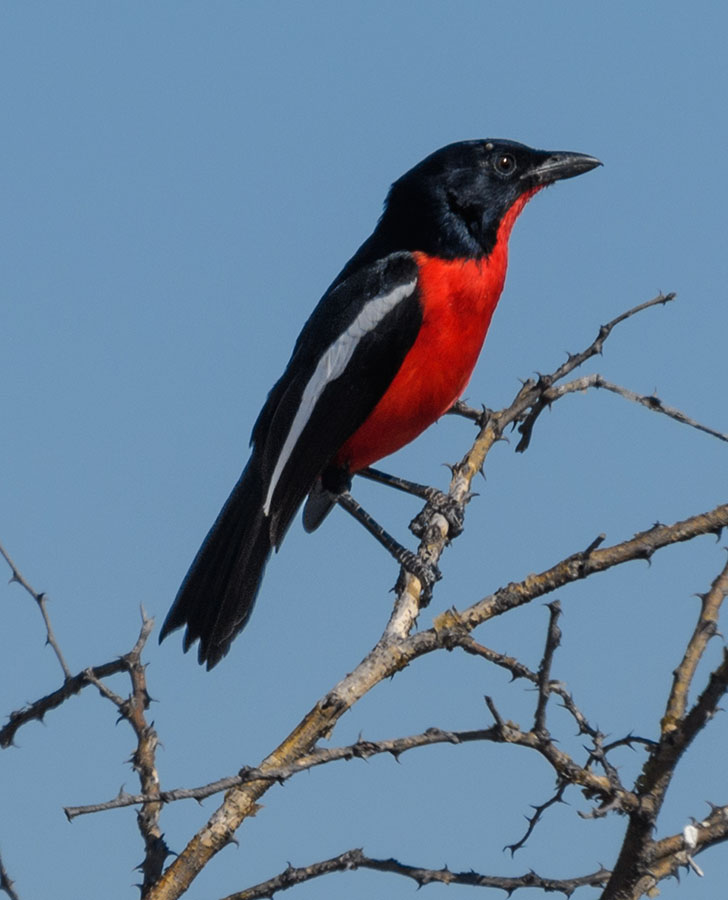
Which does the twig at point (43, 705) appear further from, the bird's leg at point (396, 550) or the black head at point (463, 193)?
the black head at point (463, 193)

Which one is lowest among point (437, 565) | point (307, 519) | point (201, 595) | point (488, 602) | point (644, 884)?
point (644, 884)

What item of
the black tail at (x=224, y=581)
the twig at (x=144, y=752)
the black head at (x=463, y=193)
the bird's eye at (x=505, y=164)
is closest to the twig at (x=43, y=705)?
the twig at (x=144, y=752)

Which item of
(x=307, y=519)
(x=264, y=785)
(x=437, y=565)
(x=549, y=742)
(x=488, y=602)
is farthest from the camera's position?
(x=307, y=519)

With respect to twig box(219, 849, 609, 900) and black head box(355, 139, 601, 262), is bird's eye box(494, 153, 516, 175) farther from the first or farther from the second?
twig box(219, 849, 609, 900)

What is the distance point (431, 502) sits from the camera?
514cm

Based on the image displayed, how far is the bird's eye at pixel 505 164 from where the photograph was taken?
616 cm

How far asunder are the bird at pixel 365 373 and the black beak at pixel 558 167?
252mm

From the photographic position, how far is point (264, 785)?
2.86 m

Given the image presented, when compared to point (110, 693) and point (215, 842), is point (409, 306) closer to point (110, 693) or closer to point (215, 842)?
A: point (110, 693)

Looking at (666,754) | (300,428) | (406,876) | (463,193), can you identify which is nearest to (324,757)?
(406,876)

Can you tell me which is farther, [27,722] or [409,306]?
[409,306]

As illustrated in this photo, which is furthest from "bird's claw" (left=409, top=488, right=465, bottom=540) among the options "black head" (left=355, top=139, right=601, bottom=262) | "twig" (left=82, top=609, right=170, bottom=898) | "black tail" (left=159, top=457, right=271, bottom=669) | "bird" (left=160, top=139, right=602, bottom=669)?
"twig" (left=82, top=609, right=170, bottom=898)

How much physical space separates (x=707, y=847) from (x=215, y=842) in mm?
1028

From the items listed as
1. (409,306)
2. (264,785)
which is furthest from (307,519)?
(264,785)
